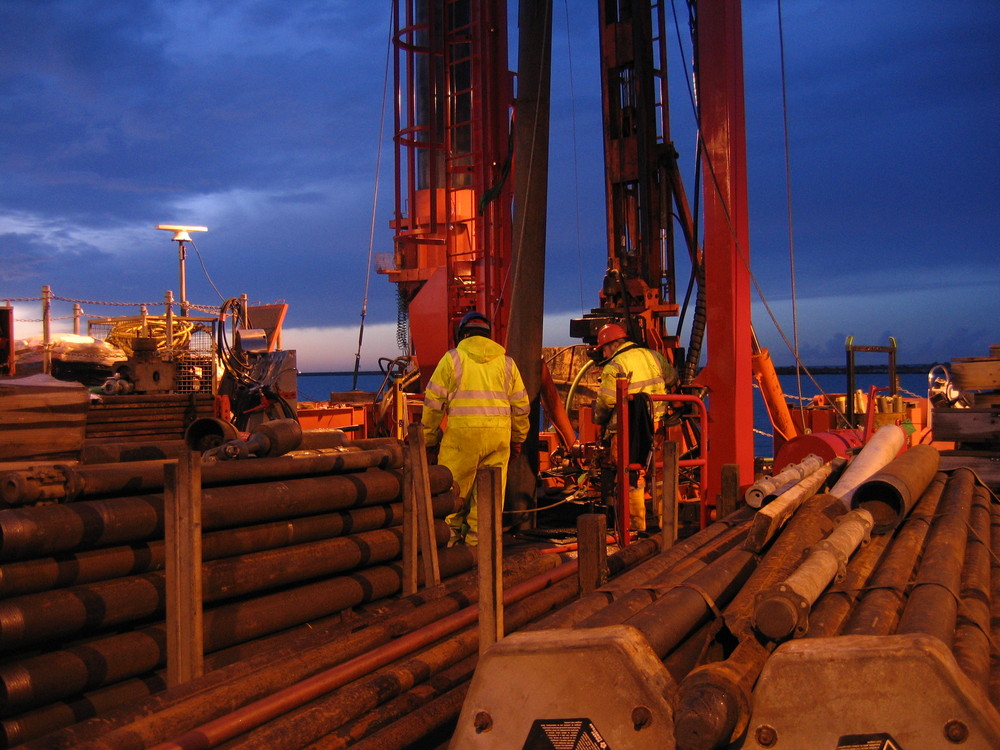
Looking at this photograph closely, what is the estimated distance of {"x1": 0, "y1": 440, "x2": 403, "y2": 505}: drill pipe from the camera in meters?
4.23

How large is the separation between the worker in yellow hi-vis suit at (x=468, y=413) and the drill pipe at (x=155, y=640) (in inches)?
60.7

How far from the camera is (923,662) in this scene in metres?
2.40

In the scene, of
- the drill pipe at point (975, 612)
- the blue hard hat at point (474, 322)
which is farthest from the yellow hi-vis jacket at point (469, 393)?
the drill pipe at point (975, 612)

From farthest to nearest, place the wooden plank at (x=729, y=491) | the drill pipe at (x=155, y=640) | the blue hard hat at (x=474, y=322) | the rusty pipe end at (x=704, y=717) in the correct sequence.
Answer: the blue hard hat at (x=474, y=322), the wooden plank at (x=729, y=491), the drill pipe at (x=155, y=640), the rusty pipe end at (x=704, y=717)

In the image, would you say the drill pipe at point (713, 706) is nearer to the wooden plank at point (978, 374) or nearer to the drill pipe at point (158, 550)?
the drill pipe at point (158, 550)

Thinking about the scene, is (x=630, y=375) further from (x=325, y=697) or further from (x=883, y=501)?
(x=325, y=697)

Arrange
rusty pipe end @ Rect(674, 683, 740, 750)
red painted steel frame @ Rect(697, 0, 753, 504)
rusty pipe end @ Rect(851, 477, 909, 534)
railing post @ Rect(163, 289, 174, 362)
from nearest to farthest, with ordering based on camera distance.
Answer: rusty pipe end @ Rect(674, 683, 740, 750)
rusty pipe end @ Rect(851, 477, 909, 534)
red painted steel frame @ Rect(697, 0, 753, 504)
railing post @ Rect(163, 289, 174, 362)

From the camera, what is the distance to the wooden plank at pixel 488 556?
156 inches

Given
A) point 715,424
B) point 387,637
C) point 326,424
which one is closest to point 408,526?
point 387,637

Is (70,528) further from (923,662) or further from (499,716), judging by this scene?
(923,662)

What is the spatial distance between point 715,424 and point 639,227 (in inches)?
133

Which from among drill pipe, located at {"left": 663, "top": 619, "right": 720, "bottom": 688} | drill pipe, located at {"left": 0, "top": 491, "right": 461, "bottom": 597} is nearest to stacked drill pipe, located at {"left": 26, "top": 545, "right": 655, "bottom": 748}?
drill pipe, located at {"left": 0, "top": 491, "right": 461, "bottom": 597}

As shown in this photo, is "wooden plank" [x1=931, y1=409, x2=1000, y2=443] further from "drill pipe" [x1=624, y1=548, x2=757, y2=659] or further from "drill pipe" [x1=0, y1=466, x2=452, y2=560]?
"drill pipe" [x1=0, y1=466, x2=452, y2=560]

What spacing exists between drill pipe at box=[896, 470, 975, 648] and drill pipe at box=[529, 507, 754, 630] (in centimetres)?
95
